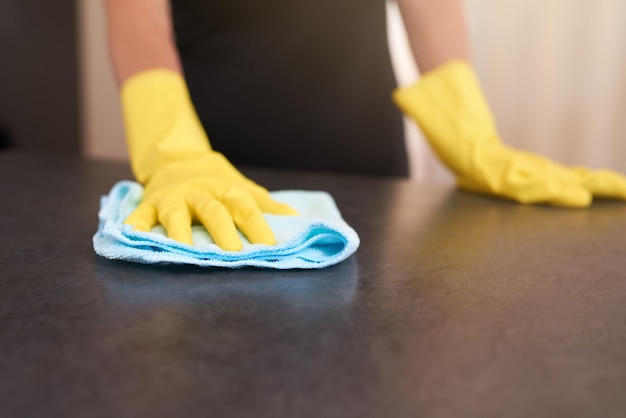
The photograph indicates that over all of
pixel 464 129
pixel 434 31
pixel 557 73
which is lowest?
pixel 557 73

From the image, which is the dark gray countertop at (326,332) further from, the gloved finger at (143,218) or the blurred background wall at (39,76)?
the blurred background wall at (39,76)

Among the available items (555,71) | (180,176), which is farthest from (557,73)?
(180,176)

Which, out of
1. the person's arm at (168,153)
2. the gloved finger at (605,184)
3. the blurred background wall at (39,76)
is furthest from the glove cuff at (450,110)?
the blurred background wall at (39,76)

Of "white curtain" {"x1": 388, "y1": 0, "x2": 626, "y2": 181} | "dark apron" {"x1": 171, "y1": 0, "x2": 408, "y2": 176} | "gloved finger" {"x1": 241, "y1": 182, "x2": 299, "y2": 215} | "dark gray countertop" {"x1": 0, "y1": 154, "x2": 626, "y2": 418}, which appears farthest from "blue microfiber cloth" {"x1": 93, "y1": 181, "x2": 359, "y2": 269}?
"white curtain" {"x1": 388, "y1": 0, "x2": 626, "y2": 181}

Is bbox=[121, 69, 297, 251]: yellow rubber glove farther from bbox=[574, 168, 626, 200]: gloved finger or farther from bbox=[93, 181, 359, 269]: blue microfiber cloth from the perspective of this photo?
bbox=[574, 168, 626, 200]: gloved finger

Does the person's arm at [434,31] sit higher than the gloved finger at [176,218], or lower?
higher

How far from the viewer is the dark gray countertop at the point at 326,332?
342mm

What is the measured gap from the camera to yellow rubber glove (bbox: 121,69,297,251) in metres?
0.64

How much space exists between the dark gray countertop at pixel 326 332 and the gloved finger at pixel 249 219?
0.06 metres

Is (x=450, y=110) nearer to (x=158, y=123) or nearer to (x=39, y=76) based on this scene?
(x=158, y=123)

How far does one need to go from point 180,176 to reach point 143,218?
0.58 feet

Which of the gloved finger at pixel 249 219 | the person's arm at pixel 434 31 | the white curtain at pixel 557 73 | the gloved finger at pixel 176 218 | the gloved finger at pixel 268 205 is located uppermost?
the person's arm at pixel 434 31

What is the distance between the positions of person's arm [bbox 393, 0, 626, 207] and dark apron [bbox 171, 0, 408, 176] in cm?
21

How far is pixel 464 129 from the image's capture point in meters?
1.09
